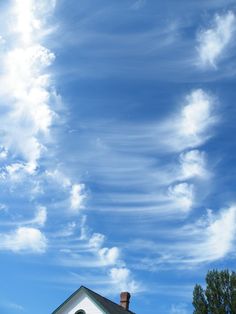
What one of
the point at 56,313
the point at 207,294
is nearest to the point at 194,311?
the point at 207,294

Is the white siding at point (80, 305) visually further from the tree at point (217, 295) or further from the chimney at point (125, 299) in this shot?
the tree at point (217, 295)

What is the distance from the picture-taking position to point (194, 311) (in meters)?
41.1

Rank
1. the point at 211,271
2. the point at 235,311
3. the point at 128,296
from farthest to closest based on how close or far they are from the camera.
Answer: the point at 211,271, the point at 235,311, the point at 128,296

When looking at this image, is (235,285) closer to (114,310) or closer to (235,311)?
(235,311)

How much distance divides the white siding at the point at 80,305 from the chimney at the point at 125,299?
5099 mm

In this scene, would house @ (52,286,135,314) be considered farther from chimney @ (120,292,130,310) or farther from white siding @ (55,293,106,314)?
chimney @ (120,292,130,310)

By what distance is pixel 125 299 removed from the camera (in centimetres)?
3384

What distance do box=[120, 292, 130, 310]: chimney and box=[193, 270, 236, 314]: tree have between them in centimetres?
1046

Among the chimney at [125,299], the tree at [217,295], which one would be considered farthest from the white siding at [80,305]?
the tree at [217,295]

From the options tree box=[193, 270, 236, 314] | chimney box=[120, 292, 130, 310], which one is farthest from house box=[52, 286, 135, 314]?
tree box=[193, 270, 236, 314]

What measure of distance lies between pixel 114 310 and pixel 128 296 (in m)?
4.19

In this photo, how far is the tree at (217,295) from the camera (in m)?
40.1

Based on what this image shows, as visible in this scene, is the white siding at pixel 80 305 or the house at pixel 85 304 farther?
the white siding at pixel 80 305

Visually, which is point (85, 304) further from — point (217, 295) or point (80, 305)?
point (217, 295)
